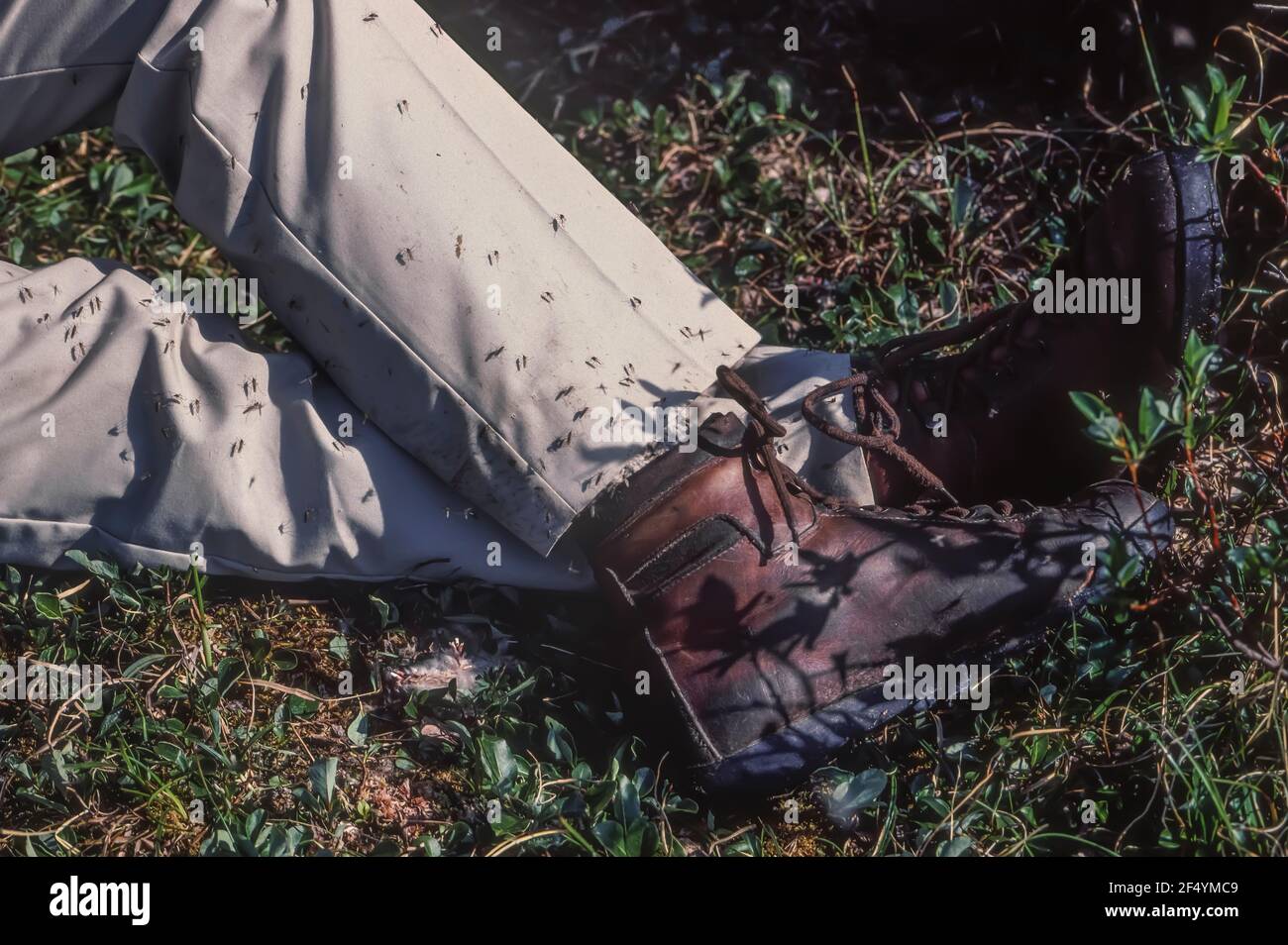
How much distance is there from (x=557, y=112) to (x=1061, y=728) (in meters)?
2.03

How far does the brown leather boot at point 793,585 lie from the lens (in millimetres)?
2035

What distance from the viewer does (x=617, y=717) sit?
2199 mm

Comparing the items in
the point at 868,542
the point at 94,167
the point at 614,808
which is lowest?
the point at 614,808

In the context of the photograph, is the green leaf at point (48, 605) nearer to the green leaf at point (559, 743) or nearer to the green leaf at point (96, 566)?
the green leaf at point (96, 566)

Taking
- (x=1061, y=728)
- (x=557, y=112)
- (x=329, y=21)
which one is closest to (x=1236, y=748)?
(x=1061, y=728)

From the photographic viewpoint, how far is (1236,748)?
2029 mm

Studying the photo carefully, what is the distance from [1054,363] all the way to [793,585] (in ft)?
2.20

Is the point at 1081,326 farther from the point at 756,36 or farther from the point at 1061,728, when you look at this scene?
the point at 756,36
